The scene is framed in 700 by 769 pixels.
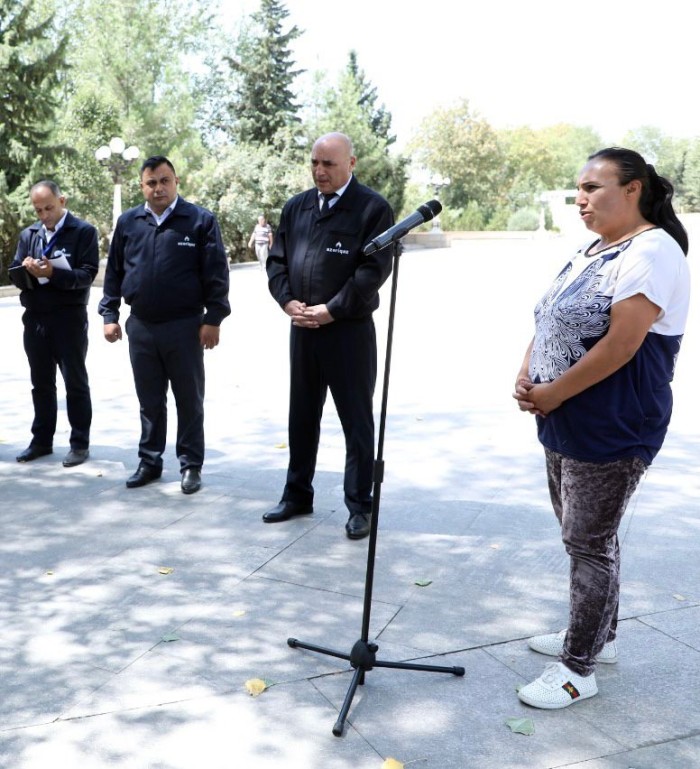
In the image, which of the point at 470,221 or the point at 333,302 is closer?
the point at 333,302

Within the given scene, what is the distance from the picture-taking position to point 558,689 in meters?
3.30

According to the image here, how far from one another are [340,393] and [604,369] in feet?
7.66

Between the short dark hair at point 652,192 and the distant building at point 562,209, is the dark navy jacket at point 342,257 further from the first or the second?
the distant building at point 562,209

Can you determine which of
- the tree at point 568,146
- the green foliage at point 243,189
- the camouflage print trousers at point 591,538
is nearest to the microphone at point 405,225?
the camouflage print trousers at point 591,538

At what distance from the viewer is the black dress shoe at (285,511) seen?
5.29m

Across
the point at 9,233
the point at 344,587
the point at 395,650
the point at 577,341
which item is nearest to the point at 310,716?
the point at 395,650

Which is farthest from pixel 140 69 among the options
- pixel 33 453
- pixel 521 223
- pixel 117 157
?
pixel 33 453

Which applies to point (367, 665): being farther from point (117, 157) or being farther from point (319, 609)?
point (117, 157)

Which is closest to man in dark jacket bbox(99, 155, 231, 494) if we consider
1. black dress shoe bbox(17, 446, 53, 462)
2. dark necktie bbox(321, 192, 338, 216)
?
dark necktie bbox(321, 192, 338, 216)

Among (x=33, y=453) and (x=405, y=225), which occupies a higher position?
(x=405, y=225)

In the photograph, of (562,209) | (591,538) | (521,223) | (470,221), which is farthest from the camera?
(562,209)

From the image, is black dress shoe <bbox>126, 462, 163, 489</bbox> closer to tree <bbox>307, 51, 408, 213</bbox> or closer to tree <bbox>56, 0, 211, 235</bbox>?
tree <bbox>56, 0, 211, 235</bbox>

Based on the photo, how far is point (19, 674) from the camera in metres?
3.57

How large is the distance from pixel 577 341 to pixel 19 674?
2.42 metres
